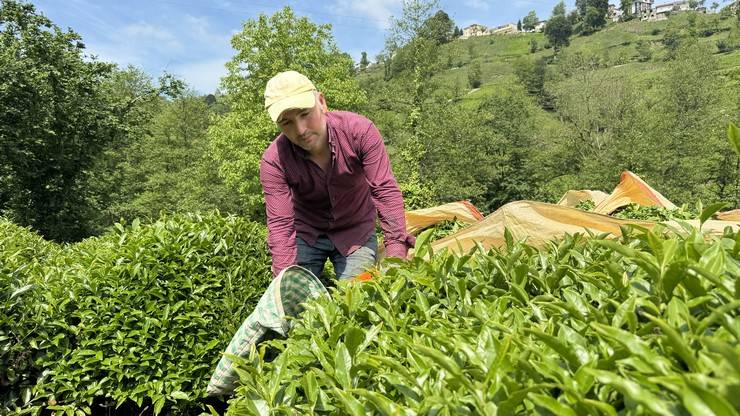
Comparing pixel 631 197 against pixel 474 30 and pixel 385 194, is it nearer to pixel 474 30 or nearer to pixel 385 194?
pixel 385 194

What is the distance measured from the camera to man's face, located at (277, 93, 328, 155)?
2805 mm

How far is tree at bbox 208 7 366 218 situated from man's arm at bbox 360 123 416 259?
2432 cm

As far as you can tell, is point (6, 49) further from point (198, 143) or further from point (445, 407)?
point (445, 407)

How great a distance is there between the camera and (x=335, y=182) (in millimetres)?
3406

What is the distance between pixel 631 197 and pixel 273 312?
1110 centimetres

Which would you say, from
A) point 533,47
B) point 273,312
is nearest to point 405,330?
point 273,312

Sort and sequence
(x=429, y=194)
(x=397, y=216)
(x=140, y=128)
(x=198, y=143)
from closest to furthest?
(x=397, y=216) < (x=140, y=128) < (x=429, y=194) < (x=198, y=143)

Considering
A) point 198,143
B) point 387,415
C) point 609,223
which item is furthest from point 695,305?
point 198,143

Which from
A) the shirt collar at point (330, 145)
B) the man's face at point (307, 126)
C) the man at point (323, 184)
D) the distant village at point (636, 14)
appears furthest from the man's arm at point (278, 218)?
the distant village at point (636, 14)

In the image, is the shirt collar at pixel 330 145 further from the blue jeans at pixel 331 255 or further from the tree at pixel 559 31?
the tree at pixel 559 31

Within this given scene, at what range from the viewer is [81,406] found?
3.49 m

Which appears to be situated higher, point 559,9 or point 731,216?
point 559,9

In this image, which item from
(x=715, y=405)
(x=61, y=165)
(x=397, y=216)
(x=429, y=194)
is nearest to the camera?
(x=715, y=405)

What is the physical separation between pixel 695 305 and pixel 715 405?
1.47 feet
